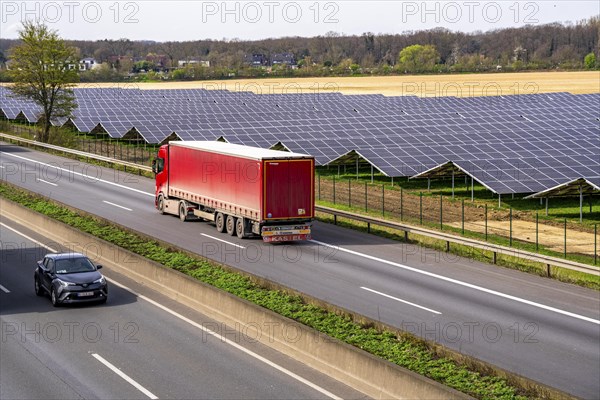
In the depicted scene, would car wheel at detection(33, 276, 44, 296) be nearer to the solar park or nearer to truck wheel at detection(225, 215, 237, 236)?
truck wheel at detection(225, 215, 237, 236)

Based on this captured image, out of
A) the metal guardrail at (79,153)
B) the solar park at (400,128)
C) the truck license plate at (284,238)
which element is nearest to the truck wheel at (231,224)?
the truck license plate at (284,238)

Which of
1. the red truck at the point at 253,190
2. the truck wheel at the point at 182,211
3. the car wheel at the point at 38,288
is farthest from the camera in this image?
the truck wheel at the point at 182,211

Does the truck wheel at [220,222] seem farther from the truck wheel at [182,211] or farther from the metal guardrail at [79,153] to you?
the metal guardrail at [79,153]

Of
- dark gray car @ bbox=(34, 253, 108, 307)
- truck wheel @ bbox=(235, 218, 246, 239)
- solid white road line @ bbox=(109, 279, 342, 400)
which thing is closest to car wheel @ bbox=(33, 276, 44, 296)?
dark gray car @ bbox=(34, 253, 108, 307)

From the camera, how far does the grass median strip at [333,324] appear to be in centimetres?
1955

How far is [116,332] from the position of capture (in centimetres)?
2652

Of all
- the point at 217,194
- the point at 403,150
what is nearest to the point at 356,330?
the point at 217,194

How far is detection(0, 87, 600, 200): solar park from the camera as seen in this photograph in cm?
5725

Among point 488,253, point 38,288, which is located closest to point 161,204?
point 38,288

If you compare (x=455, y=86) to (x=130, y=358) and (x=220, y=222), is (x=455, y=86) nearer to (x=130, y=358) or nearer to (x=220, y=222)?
(x=220, y=222)

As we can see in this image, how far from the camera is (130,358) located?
77.6 feet

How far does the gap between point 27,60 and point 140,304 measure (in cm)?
5963

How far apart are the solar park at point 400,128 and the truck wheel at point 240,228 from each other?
661 inches

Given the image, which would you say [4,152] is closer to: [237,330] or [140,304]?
[140,304]
